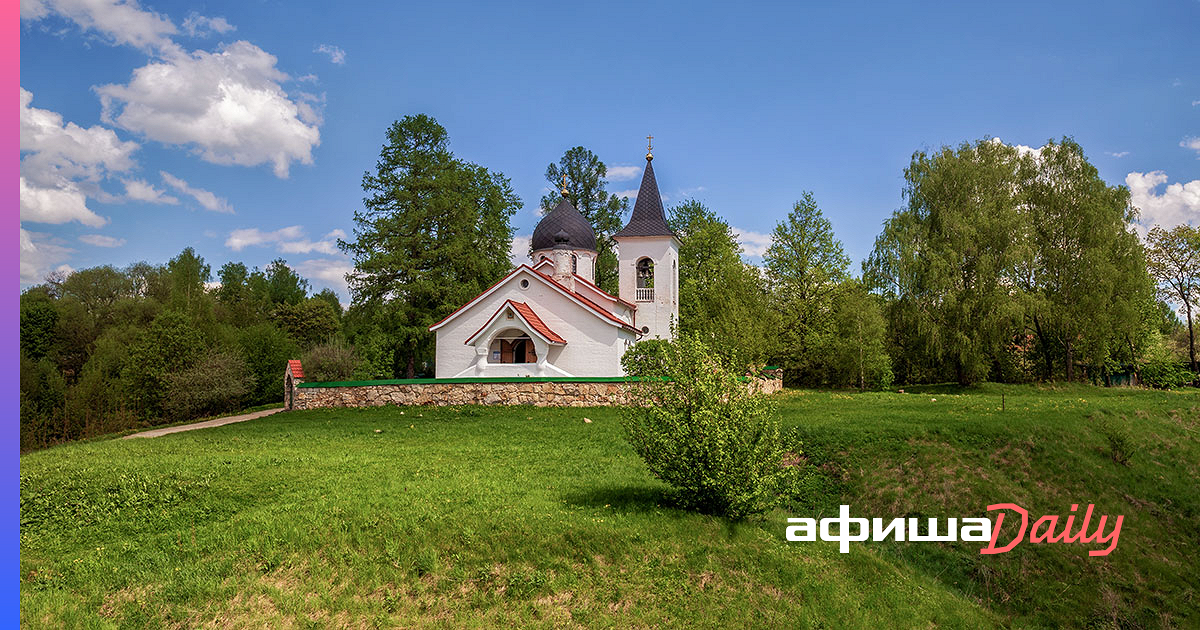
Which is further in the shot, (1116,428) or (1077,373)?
(1077,373)

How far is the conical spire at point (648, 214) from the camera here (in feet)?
104

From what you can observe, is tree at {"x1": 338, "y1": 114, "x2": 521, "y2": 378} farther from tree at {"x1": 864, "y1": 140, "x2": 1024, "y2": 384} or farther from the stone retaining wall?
tree at {"x1": 864, "y1": 140, "x2": 1024, "y2": 384}

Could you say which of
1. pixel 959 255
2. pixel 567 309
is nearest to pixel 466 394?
pixel 567 309

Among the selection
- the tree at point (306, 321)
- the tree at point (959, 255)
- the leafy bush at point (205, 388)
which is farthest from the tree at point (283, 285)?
the tree at point (959, 255)

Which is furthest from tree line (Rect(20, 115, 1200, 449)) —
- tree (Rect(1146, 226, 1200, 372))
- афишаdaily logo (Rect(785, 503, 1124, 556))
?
афишаdaily logo (Rect(785, 503, 1124, 556))

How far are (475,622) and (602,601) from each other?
141 centimetres

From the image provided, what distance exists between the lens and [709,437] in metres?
8.45

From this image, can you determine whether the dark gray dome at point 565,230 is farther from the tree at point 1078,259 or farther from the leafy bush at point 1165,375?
the leafy bush at point 1165,375

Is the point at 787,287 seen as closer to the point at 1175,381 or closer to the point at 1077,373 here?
the point at 1077,373

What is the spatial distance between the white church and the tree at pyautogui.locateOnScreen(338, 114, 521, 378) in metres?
3.29

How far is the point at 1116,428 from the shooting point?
50.1ft

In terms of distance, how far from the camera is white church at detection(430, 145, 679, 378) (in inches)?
1036

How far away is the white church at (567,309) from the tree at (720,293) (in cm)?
236

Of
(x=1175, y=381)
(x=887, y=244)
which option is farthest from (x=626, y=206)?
(x=1175, y=381)
